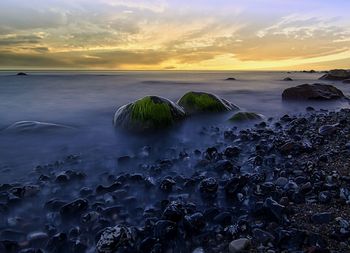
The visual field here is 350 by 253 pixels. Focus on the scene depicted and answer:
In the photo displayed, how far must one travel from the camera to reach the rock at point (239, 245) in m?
3.79

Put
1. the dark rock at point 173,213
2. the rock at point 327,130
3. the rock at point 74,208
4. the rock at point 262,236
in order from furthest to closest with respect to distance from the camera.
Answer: the rock at point 327,130
the rock at point 74,208
the dark rock at point 173,213
the rock at point 262,236

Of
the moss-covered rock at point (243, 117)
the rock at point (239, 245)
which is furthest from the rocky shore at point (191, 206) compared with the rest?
the moss-covered rock at point (243, 117)

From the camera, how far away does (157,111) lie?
35.9ft

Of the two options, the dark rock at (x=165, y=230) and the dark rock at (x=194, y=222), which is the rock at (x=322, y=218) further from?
the dark rock at (x=165, y=230)

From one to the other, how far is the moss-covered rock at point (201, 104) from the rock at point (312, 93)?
7745mm

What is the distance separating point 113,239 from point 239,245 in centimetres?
159

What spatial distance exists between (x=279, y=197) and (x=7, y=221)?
425 centimetres

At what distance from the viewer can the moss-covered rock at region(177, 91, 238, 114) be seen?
1357 cm

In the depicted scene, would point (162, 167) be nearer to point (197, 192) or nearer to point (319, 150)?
point (197, 192)

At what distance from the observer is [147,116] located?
418 inches

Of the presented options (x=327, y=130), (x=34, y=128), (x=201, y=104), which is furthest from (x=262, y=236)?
(x=201, y=104)

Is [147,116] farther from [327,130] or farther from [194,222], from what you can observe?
[194,222]

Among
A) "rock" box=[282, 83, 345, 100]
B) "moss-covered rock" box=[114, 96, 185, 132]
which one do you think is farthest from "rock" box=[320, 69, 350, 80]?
"moss-covered rock" box=[114, 96, 185, 132]

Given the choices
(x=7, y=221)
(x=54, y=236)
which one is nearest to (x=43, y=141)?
(x=7, y=221)
